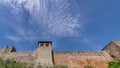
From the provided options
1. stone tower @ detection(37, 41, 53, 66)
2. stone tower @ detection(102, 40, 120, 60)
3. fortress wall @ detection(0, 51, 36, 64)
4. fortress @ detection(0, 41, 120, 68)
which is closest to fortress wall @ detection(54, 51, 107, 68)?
fortress @ detection(0, 41, 120, 68)

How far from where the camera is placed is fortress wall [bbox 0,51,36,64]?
32.9 m

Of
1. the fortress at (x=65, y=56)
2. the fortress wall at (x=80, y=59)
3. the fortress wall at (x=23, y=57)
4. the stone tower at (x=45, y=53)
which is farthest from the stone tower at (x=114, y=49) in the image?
the fortress wall at (x=23, y=57)

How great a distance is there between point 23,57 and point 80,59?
9.09 meters

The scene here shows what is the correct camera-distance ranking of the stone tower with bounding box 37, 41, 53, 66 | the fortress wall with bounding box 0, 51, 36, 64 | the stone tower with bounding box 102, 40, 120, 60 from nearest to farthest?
the stone tower with bounding box 37, 41, 53, 66 < the fortress wall with bounding box 0, 51, 36, 64 < the stone tower with bounding box 102, 40, 120, 60

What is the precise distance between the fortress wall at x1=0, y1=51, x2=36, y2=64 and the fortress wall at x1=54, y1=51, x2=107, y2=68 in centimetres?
374

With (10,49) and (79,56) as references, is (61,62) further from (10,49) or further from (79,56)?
(10,49)

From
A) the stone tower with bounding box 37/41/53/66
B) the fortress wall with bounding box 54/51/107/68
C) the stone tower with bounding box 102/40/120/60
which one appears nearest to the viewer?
the stone tower with bounding box 37/41/53/66

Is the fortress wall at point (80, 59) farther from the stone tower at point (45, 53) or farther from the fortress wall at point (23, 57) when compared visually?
the fortress wall at point (23, 57)

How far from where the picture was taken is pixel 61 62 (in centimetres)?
3244

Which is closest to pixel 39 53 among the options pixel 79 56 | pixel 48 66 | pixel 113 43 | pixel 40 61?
pixel 40 61

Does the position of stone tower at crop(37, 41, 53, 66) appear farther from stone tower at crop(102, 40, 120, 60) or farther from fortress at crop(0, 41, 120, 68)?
stone tower at crop(102, 40, 120, 60)

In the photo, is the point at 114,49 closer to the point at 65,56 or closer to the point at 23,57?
the point at 65,56

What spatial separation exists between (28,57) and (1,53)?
5018 millimetres

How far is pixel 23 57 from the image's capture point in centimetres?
3353
